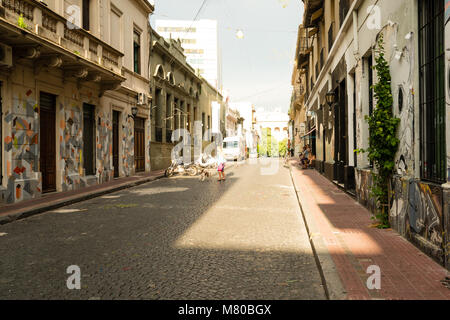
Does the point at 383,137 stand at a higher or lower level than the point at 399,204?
higher

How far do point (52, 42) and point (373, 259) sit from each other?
9588 mm

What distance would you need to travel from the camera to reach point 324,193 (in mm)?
11242

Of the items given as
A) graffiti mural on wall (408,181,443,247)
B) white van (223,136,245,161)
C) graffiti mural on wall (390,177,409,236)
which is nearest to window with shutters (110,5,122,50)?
graffiti mural on wall (390,177,409,236)

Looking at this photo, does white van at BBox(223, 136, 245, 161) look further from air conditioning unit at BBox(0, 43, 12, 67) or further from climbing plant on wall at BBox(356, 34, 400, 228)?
climbing plant on wall at BBox(356, 34, 400, 228)

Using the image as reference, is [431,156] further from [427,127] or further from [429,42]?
[429,42]

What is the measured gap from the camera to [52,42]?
10188 millimetres

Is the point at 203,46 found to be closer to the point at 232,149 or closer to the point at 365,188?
the point at 232,149

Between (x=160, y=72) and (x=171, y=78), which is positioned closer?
(x=160, y=72)

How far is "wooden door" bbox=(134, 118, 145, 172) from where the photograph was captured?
19812mm

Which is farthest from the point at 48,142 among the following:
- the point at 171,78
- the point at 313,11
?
the point at 171,78

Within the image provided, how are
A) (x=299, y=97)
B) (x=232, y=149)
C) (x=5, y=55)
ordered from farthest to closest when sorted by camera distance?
(x=232, y=149) < (x=299, y=97) < (x=5, y=55)

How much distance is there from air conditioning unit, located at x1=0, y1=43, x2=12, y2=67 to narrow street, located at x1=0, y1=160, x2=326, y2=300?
376 centimetres

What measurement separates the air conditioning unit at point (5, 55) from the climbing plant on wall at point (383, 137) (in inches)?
328
